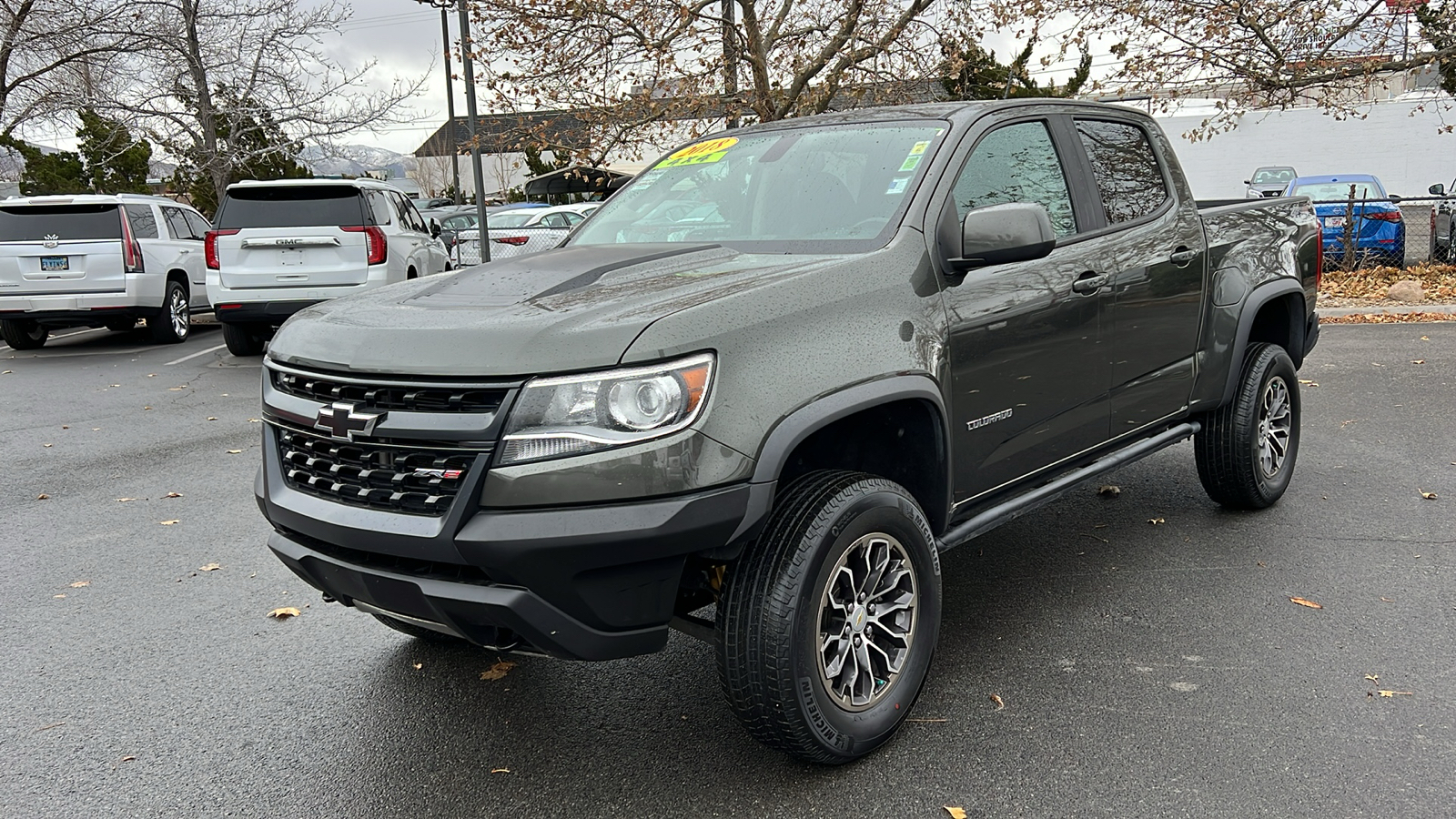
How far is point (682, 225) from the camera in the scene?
403 cm

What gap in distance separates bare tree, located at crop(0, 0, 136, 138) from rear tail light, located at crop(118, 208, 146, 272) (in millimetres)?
9446

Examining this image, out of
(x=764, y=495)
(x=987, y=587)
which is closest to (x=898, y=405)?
(x=764, y=495)

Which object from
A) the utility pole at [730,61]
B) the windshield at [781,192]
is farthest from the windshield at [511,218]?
the windshield at [781,192]

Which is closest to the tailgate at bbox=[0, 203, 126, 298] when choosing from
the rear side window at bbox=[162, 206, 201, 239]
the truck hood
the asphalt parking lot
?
the rear side window at bbox=[162, 206, 201, 239]

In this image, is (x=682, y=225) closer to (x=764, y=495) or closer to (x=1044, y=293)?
(x=1044, y=293)

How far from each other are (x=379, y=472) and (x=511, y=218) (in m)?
20.3

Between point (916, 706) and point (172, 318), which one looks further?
point (172, 318)

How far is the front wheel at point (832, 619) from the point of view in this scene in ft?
9.27

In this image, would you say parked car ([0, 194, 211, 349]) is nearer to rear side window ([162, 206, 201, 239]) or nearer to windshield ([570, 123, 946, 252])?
rear side window ([162, 206, 201, 239])

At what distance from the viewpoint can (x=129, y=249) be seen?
1294 centimetres

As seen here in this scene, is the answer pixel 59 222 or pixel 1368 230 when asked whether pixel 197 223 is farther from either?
pixel 1368 230

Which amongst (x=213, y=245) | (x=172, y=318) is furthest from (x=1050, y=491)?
(x=172, y=318)

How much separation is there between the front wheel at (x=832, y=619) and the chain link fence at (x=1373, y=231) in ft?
48.7

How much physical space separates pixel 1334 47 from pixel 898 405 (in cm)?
1473
